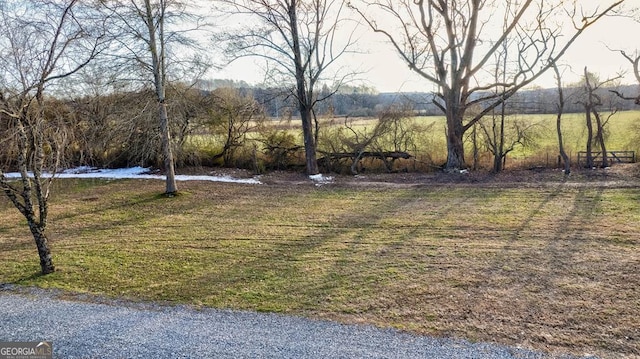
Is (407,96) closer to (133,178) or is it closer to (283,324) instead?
(133,178)

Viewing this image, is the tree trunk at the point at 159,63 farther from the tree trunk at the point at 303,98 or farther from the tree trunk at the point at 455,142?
the tree trunk at the point at 455,142

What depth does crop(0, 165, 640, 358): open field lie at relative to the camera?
4387 mm

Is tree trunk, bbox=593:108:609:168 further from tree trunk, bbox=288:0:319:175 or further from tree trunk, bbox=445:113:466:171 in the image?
tree trunk, bbox=288:0:319:175

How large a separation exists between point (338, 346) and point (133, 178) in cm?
1587

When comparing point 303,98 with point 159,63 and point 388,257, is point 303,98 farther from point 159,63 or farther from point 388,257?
point 388,257

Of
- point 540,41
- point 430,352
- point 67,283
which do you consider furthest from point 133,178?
point 540,41

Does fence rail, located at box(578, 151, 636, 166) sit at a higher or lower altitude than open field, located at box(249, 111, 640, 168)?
lower

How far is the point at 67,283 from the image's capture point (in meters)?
5.57

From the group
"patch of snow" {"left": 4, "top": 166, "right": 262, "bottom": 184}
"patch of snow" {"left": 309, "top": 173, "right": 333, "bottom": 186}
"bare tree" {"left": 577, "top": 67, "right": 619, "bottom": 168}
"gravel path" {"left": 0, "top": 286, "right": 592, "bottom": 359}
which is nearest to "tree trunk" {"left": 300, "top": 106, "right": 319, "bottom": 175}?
"patch of snow" {"left": 309, "top": 173, "right": 333, "bottom": 186}

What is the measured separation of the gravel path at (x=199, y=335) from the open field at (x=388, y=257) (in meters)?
0.27
